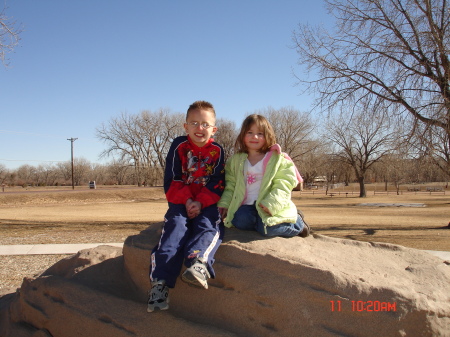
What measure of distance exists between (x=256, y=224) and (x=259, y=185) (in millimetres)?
364

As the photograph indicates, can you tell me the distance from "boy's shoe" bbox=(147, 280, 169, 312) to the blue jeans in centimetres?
92

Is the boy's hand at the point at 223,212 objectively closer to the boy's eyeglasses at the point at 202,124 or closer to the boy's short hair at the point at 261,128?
the boy's short hair at the point at 261,128

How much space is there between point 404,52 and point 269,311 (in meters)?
11.7

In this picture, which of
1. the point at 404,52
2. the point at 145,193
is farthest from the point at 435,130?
the point at 145,193

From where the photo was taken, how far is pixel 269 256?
3.03 meters

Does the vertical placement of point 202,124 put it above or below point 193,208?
above

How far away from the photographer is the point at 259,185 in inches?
135

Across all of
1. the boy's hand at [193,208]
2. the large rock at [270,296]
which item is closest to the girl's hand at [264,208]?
the large rock at [270,296]

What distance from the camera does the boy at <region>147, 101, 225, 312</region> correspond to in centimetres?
284

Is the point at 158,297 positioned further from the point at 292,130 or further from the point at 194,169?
the point at 292,130

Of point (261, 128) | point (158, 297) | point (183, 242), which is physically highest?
point (261, 128)

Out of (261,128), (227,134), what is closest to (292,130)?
(227,134)

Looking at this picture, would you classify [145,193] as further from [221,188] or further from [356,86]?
[221,188]

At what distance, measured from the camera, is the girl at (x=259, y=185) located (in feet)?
10.7
